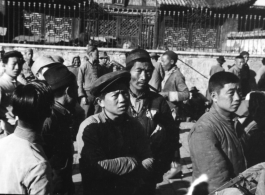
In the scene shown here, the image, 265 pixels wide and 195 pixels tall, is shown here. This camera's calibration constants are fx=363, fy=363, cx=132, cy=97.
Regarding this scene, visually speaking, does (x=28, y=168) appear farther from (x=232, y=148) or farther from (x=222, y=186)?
(x=232, y=148)

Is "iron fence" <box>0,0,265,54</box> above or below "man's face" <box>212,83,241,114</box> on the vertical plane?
above

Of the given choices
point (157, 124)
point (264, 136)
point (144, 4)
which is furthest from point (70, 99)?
point (144, 4)

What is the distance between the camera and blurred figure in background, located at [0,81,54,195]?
2.01m

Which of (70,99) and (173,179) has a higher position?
(70,99)

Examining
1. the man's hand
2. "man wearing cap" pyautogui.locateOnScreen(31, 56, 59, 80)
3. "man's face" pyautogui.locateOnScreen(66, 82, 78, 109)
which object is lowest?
the man's hand

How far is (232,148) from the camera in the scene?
2.90 m

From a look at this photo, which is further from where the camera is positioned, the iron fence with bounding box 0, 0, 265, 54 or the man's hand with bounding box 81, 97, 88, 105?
the iron fence with bounding box 0, 0, 265, 54

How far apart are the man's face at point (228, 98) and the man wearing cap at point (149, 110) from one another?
724 millimetres

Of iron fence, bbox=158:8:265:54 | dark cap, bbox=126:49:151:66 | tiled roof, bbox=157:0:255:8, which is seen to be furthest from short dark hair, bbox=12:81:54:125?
tiled roof, bbox=157:0:255:8

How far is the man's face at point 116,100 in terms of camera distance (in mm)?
3025

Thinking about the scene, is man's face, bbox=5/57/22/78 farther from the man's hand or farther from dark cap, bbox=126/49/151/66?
the man's hand

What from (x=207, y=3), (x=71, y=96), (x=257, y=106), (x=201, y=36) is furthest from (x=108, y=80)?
(x=207, y=3)

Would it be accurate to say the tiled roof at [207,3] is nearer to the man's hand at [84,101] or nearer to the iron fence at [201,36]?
the iron fence at [201,36]

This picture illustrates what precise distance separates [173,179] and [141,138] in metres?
3.12
